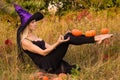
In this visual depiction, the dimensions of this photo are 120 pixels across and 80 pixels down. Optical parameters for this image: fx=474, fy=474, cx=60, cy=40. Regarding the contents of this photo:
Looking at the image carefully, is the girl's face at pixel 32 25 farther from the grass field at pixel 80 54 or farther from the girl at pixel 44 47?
the grass field at pixel 80 54

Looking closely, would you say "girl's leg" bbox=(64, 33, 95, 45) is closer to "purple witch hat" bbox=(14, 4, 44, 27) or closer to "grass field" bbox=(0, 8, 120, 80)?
"grass field" bbox=(0, 8, 120, 80)

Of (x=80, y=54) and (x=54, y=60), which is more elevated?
(x=54, y=60)

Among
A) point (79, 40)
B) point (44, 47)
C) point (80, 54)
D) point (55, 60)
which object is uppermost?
point (79, 40)

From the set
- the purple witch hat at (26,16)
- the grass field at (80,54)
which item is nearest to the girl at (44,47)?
the purple witch hat at (26,16)

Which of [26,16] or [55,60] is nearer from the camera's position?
[55,60]

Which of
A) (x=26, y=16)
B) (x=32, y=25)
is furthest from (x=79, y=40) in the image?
(x=26, y=16)

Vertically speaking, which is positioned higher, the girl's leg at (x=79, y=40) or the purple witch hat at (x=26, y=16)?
the purple witch hat at (x=26, y=16)

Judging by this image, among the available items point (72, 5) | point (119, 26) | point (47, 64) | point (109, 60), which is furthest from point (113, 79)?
point (72, 5)

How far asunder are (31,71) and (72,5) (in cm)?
500

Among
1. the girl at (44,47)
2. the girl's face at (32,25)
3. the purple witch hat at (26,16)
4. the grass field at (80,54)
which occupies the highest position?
the purple witch hat at (26,16)

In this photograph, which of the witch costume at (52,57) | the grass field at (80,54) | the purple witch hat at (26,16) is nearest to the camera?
the grass field at (80,54)

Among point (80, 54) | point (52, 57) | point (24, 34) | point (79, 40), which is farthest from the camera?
point (80, 54)

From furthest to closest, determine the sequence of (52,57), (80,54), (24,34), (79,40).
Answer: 1. (80,54)
2. (24,34)
3. (52,57)
4. (79,40)

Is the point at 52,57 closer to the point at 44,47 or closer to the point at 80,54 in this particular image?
the point at 44,47
